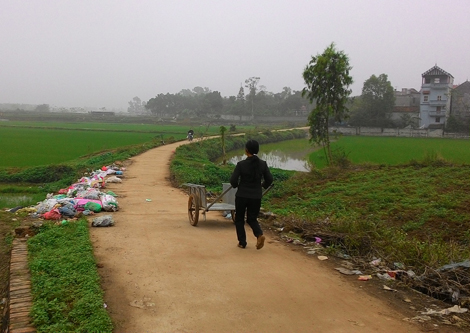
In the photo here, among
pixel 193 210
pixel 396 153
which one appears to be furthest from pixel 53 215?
pixel 396 153

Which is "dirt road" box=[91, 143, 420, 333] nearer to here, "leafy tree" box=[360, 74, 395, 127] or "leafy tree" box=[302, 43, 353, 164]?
"leafy tree" box=[302, 43, 353, 164]

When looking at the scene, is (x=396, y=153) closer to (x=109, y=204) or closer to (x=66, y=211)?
(x=109, y=204)

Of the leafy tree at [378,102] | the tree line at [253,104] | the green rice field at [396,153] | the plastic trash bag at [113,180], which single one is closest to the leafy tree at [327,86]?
the green rice field at [396,153]

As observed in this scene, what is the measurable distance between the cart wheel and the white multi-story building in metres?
47.1

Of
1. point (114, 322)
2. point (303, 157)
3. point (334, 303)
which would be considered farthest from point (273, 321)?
point (303, 157)

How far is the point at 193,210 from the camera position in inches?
289

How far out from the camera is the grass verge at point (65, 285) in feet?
11.2

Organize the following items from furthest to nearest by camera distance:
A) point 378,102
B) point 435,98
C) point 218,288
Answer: point 378,102, point 435,98, point 218,288

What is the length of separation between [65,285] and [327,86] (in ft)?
55.8

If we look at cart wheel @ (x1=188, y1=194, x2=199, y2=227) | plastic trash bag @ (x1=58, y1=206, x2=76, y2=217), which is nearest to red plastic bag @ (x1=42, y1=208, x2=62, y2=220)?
plastic trash bag @ (x1=58, y1=206, x2=76, y2=217)

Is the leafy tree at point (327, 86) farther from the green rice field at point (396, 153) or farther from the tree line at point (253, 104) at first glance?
the tree line at point (253, 104)

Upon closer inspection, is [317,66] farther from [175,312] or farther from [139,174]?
[175,312]

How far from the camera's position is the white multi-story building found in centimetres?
4850

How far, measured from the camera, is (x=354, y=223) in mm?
6344
